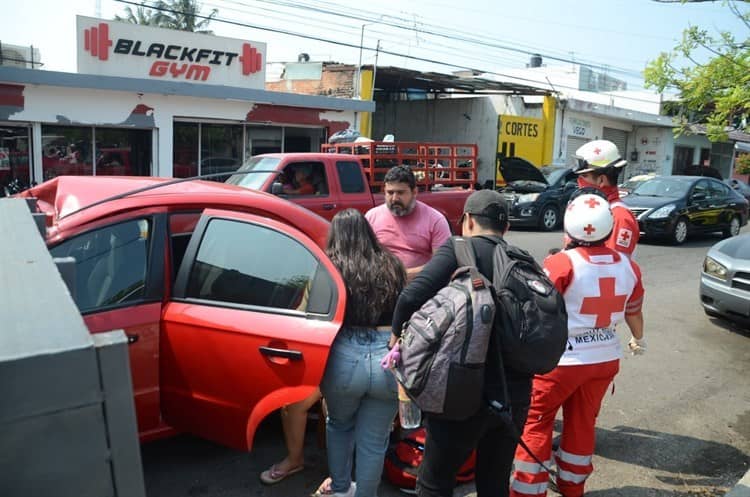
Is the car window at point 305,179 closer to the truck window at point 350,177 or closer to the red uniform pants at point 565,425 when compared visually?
the truck window at point 350,177

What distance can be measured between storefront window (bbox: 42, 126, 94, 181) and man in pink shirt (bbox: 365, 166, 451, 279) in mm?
11607

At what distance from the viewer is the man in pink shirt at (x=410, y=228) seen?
434 centimetres

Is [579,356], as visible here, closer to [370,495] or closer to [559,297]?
[559,297]

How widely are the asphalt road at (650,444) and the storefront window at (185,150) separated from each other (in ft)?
40.3

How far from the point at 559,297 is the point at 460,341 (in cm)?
49

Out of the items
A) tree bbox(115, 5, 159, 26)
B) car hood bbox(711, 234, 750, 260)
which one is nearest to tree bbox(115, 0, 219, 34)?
tree bbox(115, 5, 159, 26)

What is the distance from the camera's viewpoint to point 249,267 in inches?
133

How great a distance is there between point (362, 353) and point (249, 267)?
85cm

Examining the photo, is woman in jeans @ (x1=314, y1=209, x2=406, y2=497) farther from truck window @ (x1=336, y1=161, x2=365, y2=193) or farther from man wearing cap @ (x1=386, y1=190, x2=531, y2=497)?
truck window @ (x1=336, y1=161, x2=365, y2=193)

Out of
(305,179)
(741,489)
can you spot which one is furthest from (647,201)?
(741,489)

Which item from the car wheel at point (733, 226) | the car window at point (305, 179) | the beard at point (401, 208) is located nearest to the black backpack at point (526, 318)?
the beard at point (401, 208)

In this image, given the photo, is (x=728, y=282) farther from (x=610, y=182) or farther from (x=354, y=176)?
(x=354, y=176)

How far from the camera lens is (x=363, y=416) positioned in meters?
3.04

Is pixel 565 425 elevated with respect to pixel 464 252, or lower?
lower
